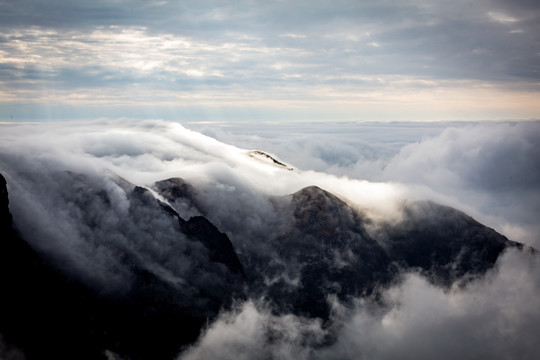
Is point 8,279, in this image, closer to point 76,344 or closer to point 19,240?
point 19,240

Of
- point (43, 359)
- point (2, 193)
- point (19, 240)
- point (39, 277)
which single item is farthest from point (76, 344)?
point (2, 193)

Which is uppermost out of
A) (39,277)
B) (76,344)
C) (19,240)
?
(19,240)

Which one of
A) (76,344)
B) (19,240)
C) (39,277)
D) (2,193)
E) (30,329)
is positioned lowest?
(76,344)

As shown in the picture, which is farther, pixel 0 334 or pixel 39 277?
pixel 39 277

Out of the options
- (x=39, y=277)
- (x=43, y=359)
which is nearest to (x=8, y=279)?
(x=39, y=277)

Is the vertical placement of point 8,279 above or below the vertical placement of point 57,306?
above

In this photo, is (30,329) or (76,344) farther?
(76,344)

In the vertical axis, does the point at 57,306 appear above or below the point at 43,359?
above

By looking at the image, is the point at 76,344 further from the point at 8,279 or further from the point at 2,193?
the point at 2,193
